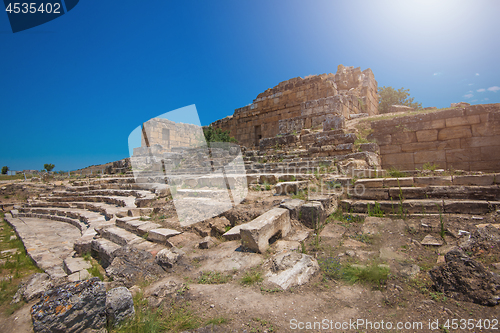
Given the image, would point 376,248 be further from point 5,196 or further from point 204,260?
point 5,196

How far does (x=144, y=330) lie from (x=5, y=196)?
55.9 ft

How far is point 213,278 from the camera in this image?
8.04ft

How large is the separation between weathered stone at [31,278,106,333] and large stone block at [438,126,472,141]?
8.98m

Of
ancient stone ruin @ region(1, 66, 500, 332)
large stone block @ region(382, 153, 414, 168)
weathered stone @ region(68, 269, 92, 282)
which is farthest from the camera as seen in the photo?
large stone block @ region(382, 153, 414, 168)

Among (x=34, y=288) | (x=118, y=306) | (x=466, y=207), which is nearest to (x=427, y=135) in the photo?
(x=466, y=207)

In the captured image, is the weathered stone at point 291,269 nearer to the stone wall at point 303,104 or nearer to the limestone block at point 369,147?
the limestone block at point 369,147

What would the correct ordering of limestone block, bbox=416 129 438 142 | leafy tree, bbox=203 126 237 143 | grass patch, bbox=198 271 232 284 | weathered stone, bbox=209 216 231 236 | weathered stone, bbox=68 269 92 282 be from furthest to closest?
leafy tree, bbox=203 126 237 143
limestone block, bbox=416 129 438 142
weathered stone, bbox=209 216 231 236
weathered stone, bbox=68 269 92 282
grass patch, bbox=198 271 232 284

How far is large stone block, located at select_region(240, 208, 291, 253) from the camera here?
2844 mm

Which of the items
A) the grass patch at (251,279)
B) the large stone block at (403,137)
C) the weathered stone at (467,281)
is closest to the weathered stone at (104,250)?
the grass patch at (251,279)

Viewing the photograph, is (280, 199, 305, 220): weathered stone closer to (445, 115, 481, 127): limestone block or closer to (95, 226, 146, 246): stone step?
(95, 226, 146, 246): stone step

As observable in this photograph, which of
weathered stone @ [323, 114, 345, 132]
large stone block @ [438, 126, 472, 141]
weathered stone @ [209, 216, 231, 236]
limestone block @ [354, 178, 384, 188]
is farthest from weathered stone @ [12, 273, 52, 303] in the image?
large stone block @ [438, 126, 472, 141]

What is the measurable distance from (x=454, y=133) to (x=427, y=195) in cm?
452

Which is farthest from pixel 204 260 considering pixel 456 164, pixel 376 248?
pixel 456 164

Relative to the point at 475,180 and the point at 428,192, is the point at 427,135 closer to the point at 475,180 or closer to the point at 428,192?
the point at 475,180
